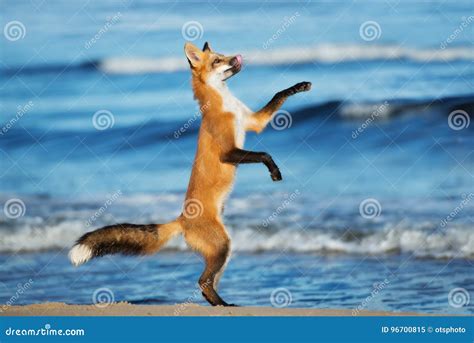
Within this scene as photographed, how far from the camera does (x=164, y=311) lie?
31.0 feet

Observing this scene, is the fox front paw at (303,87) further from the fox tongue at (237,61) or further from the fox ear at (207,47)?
the fox ear at (207,47)

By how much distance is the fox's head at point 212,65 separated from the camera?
31.9 ft

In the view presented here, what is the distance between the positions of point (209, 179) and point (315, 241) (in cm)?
256
